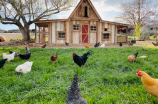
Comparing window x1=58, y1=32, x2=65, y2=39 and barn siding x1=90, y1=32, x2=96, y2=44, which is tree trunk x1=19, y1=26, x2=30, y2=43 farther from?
barn siding x1=90, y1=32, x2=96, y2=44

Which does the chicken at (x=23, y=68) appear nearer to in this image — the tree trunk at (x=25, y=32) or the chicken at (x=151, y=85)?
the chicken at (x=151, y=85)

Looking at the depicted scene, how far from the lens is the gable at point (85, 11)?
14.6m

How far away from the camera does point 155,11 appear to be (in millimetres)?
27984

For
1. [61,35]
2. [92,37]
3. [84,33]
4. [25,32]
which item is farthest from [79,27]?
[25,32]

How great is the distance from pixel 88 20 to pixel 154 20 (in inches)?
828

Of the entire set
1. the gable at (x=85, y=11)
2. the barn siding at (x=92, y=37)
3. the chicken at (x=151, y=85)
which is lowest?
the chicken at (x=151, y=85)

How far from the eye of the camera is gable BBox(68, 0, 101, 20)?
47.9 feet

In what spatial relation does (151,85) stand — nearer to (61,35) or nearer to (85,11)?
(61,35)

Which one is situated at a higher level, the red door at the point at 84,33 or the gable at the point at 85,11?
the gable at the point at 85,11

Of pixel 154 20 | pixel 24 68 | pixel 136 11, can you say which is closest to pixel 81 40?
pixel 24 68

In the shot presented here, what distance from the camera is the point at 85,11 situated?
14.9 meters

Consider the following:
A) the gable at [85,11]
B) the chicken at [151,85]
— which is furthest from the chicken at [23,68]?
the gable at [85,11]

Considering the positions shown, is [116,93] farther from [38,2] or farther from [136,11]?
[136,11]

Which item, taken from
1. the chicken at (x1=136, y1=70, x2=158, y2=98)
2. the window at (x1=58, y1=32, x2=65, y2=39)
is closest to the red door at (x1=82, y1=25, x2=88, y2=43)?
the window at (x1=58, y1=32, x2=65, y2=39)
